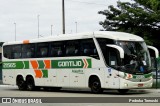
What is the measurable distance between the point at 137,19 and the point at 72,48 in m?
18.0

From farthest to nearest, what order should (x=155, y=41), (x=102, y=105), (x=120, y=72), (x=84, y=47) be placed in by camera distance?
(x=155, y=41) → (x=84, y=47) → (x=120, y=72) → (x=102, y=105)

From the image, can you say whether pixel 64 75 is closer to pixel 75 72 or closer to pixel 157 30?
pixel 75 72

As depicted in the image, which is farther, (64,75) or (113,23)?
(113,23)

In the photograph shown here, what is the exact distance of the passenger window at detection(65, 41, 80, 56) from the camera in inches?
1046

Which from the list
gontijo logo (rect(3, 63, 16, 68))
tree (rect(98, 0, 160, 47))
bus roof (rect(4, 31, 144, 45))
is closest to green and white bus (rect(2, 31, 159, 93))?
bus roof (rect(4, 31, 144, 45))

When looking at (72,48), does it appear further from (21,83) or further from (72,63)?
(21,83)

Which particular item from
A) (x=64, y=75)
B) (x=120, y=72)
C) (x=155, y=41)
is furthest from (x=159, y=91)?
(x=155, y=41)

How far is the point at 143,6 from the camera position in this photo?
44.3 metres

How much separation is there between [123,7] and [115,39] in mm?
21584

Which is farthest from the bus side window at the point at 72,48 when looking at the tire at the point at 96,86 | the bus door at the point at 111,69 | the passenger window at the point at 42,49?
the bus door at the point at 111,69

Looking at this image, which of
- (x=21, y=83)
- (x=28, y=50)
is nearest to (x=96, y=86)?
(x=28, y=50)

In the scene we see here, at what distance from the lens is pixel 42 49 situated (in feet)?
96.7

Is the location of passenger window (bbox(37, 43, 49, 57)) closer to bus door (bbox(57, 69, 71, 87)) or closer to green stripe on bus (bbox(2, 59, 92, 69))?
green stripe on bus (bbox(2, 59, 92, 69))

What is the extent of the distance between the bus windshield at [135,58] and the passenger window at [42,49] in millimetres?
6161
